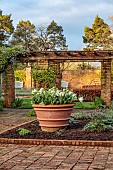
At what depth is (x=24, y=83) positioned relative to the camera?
2478cm

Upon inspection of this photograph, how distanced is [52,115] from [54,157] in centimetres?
207

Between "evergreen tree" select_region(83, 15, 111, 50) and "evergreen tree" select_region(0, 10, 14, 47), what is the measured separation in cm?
634

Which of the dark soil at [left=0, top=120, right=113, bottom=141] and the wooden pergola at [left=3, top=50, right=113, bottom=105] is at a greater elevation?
the wooden pergola at [left=3, top=50, right=113, bottom=105]

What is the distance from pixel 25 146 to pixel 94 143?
1137mm

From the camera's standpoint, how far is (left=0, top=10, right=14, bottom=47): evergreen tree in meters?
30.2

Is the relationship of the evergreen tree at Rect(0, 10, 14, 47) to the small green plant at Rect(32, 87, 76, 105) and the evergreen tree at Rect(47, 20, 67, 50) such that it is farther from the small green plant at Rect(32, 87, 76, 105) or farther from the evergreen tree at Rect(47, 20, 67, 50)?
the small green plant at Rect(32, 87, 76, 105)

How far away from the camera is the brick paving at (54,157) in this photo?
14.7 feet

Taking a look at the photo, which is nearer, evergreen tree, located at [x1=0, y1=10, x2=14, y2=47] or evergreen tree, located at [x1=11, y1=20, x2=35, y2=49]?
evergreen tree, located at [x1=0, y1=10, x2=14, y2=47]

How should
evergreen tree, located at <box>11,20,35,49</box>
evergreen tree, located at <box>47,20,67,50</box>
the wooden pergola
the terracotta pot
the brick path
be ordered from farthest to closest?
evergreen tree, located at <box>11,20,35,49</box> → evergreen tree, located at <box>47,20,67,50</box> → the wooden pergola → the terracotta pot → the brick path

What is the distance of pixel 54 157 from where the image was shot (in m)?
5.05

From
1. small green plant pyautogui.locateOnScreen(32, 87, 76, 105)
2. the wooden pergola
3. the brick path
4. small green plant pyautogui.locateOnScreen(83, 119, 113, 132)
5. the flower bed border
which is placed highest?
the wooden pergola

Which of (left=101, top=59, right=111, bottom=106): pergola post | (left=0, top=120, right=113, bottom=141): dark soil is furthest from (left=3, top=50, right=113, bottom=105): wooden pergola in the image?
(left=0, top=120, right=113, bottom=141): dark soil

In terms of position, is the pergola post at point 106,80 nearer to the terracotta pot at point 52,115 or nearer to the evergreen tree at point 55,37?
the terracotta pot at point 52,115

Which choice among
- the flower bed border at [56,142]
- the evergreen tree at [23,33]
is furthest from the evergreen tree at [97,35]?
the flower bed border at [56,142]
